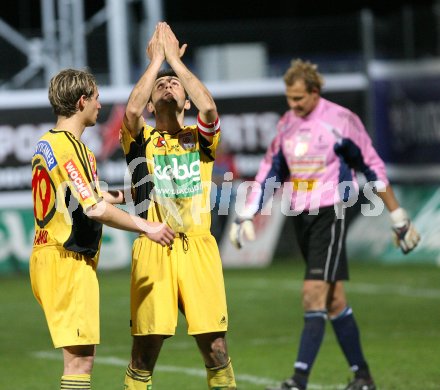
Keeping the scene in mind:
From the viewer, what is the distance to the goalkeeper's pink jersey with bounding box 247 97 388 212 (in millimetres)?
8633

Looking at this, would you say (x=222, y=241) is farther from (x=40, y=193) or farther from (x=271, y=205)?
(x=40, y=193)

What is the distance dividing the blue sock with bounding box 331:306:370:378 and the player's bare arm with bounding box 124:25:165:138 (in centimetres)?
263

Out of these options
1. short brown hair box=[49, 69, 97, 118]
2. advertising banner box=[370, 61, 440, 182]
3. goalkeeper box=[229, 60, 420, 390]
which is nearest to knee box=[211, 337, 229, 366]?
short brown hair box=[49, 69, 97, 118]

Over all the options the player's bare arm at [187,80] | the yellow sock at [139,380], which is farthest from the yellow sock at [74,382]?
the player's bare arm at [187,80]

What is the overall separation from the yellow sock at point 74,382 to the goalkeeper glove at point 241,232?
2486 millimetres

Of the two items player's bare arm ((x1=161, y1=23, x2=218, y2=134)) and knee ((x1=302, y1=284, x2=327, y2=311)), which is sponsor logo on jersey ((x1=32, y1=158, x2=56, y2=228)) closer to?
player's bare arm ((x1=161, y1=23, x2=218, y2=134))

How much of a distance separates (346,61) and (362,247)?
324cm

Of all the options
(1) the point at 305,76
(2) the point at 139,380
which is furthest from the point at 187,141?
(1) the point at 305,76

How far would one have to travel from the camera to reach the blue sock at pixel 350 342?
849 centimetres

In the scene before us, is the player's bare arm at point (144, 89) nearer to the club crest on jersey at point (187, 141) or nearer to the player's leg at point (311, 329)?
the club crest on jersey at point (187, 141)

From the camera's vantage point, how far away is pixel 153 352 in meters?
6.80

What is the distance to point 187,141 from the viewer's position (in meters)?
6.89

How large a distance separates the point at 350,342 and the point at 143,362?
223 cm

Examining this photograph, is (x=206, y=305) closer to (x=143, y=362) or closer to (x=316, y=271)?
(x=143, y=362)
